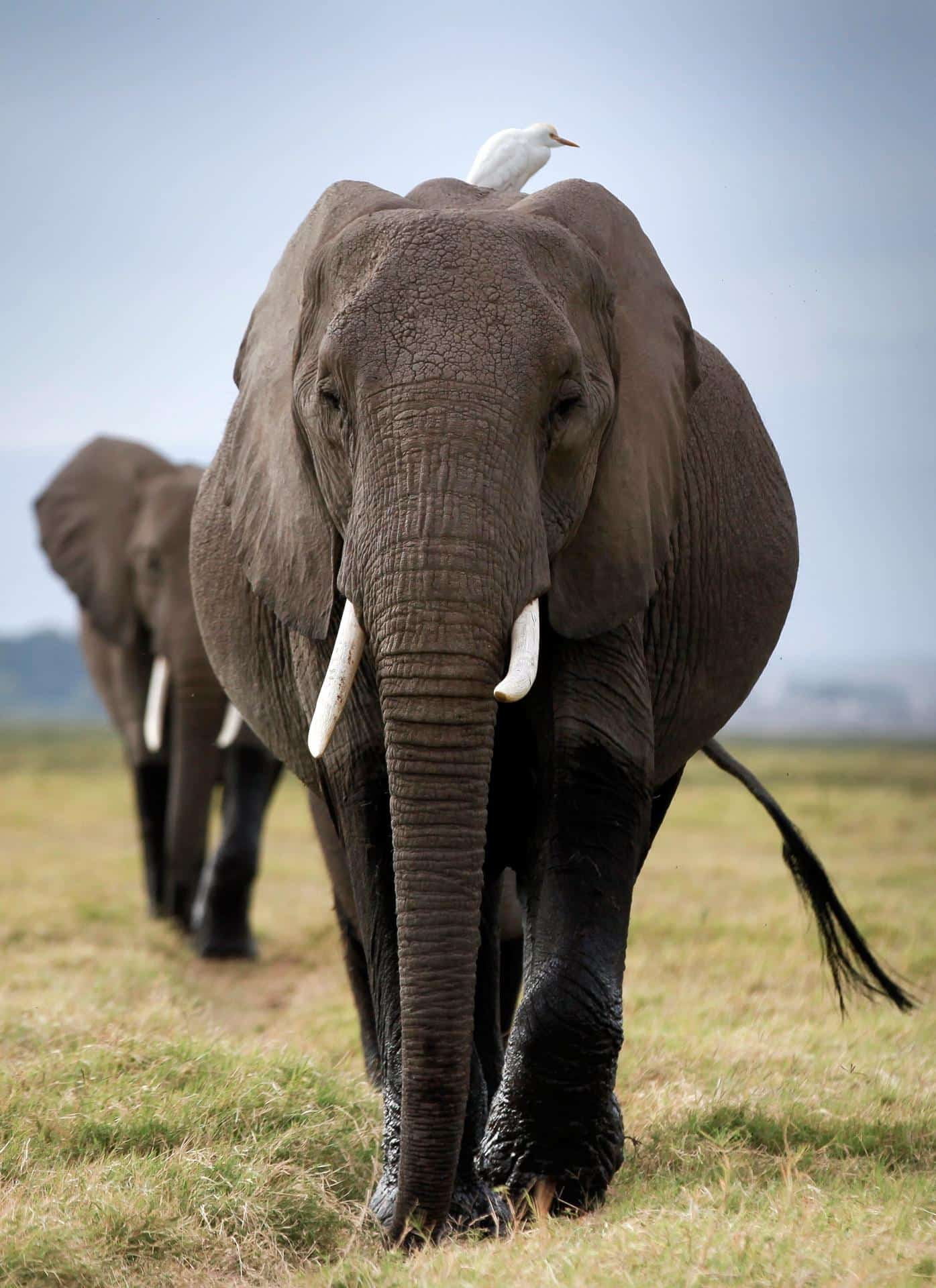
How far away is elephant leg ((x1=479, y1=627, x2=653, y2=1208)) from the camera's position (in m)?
4.55

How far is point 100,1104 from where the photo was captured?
16.7 ft

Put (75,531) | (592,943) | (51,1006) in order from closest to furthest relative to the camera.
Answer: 1. (592,943)
2. (51,1006)
3. (75,531)

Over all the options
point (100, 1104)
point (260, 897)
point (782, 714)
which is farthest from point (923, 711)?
point (100, 1104)

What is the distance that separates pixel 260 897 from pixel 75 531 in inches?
119

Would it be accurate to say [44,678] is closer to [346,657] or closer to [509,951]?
[509,951]

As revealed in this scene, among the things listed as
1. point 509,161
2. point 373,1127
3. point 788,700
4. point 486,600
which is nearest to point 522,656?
point 486,600

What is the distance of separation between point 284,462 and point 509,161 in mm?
2814

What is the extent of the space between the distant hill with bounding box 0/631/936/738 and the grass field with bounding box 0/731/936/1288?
90.4 metres

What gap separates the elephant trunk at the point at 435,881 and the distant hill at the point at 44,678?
168 metres

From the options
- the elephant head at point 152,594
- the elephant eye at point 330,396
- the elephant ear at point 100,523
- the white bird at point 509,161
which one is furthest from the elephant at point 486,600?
the elephant ear at point 100,523

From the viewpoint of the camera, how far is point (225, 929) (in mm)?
11062

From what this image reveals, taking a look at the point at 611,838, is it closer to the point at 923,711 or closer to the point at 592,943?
the point at 592,943

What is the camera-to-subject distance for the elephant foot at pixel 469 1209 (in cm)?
446

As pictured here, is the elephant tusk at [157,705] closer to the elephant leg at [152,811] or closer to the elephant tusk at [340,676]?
the elephant leg at [152,811]
